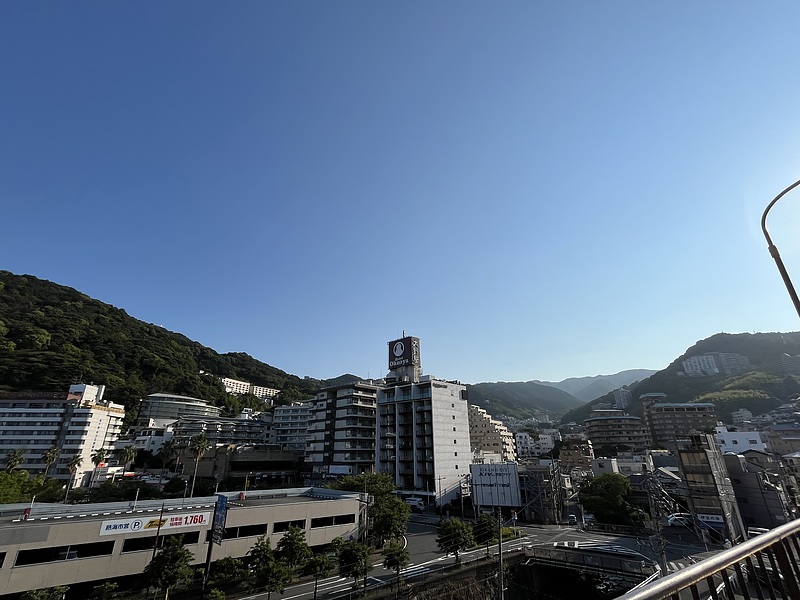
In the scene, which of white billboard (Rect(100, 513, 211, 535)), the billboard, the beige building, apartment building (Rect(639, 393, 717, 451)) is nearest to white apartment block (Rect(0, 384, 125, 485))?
the beige building

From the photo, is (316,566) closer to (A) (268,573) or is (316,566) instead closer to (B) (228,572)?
(A) (268,573)

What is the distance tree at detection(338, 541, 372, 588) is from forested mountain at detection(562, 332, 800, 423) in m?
146

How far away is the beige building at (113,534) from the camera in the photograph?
81.3 feet

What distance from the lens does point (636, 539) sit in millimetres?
46031

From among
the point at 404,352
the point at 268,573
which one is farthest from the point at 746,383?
the point at 268,573

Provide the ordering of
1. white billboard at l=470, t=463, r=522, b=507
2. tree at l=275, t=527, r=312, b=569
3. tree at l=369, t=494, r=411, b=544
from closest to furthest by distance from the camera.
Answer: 1. tree at l=275, t=527, r=312, b=569
2. tree at l=369, t=494, r=411, b=544
3. white billboard at l=470, t=463, r=522, b=507

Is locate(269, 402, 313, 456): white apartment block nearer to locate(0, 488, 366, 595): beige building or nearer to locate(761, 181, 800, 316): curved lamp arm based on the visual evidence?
locate(0, 488, 366, 595): beige building

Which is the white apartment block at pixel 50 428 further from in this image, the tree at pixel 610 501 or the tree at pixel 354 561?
the tree at pixel 610 501

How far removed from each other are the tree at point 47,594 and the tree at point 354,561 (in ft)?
55.0

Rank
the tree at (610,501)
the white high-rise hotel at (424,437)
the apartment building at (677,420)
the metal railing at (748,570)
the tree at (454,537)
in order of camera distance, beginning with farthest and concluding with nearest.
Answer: the apartment building at (677,420) → the white high-rise hotel at (424,437) → the tree at (610,501) → the tree at (454,537) → the metal railing at (748,570)

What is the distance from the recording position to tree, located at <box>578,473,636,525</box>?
5106cm

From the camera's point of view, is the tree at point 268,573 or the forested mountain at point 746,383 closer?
the tree at point 268,573

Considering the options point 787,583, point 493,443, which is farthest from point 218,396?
point 787,583

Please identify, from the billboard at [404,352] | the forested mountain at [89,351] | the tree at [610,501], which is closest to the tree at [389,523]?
the tree at [610,501]
